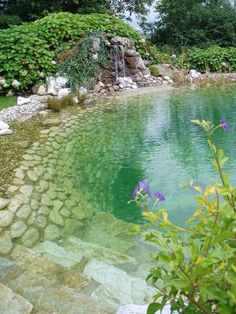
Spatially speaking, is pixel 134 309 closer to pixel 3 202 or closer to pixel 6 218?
pixel 6 218

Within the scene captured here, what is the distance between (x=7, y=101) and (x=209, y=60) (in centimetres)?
789

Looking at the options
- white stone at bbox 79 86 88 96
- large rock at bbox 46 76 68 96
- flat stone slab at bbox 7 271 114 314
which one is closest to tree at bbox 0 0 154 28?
large rock at bbox 46 76 68 96

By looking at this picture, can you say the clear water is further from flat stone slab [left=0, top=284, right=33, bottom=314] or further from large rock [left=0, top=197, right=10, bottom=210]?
flat stone slab [left=0, top=284, right=33, bottom=314]

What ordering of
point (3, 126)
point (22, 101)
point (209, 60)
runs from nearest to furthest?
1. point (3, 126)
2. point (22, 101)
3. point (209, 60)

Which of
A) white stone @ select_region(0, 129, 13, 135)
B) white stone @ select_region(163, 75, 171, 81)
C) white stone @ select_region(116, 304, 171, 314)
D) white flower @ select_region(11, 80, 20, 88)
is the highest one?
white stone @ select_region(163, 75, 171, 81)

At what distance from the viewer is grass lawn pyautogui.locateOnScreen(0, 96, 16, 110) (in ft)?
23.8

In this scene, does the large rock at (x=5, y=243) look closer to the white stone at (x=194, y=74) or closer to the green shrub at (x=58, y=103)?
the green shrub at (x=58, y=103)

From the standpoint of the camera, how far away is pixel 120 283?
232cm

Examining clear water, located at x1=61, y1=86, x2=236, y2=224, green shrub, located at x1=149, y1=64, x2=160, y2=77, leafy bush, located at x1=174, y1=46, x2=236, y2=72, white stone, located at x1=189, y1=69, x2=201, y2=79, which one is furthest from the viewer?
leafy bush, located at x1=174, y1=46, x2=236, y2=72

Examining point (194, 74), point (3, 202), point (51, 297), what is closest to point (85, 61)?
point (194, 74)

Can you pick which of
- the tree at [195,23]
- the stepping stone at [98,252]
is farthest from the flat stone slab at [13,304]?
the tree at [195,23]

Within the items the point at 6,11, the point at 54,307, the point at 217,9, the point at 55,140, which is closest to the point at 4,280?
the point at 54,307

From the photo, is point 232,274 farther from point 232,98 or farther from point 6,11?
point 6,11

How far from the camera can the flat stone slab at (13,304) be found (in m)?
1.76
